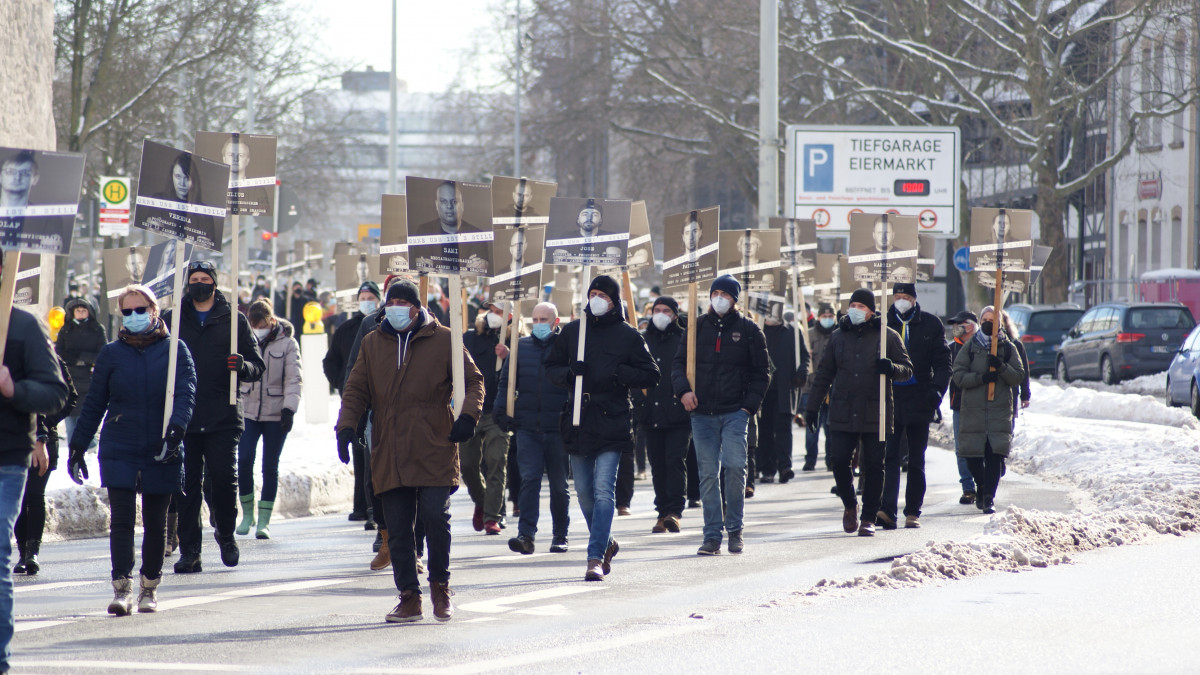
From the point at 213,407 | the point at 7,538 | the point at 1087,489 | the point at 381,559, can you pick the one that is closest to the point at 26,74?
the point at 213,407

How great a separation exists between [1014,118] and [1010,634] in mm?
27991

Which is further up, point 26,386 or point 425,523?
point 26,386

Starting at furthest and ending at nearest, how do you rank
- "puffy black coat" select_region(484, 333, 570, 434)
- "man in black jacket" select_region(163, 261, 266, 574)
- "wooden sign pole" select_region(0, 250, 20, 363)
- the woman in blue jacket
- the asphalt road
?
"puffy black coat" select_region(484, 333, 570, 434), "man in black jacket" select_region(163, 261, 266, 574), the woman in blue jacket, the asphalt road, "wooden sign pole" select_region(0, 250, 20, 363)

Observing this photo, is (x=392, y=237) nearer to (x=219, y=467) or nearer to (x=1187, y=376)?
(x=219, y=467)

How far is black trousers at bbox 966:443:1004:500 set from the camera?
44.2 feet

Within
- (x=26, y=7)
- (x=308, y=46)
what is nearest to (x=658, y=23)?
(x=308, y=46)

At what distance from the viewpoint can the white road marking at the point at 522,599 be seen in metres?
8.52

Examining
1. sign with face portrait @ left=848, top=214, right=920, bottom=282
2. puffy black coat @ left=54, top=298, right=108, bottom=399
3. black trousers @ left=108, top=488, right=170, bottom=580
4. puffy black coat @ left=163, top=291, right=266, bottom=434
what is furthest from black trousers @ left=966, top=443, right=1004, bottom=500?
puffy black coat @ left=54, top=298, right=108, bottom=399

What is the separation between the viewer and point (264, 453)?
480 inches

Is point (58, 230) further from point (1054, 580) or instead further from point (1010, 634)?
point (1054, 580)

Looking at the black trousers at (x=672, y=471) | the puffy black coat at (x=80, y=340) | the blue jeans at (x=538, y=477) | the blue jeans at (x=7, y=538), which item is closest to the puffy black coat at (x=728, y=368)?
the blue jeans at (x=538, y=477)

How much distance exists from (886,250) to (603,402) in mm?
4909

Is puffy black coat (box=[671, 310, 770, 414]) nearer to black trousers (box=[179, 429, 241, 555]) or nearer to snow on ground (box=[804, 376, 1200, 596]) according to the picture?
snow on ground (box=[804, 376, 1200, 596])

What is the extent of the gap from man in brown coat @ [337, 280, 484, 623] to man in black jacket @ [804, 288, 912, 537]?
4301 mm
